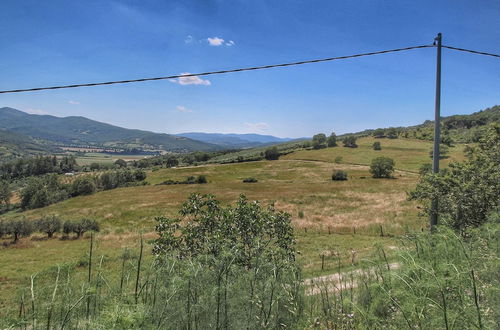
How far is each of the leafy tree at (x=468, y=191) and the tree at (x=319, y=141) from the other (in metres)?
146

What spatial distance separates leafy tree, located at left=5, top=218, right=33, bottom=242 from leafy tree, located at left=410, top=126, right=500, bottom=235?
5568 cm

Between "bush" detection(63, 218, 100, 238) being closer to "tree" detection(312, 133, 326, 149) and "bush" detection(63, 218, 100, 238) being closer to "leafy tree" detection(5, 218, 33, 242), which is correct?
"leafy tree" detection(5, 218, 33, 242)

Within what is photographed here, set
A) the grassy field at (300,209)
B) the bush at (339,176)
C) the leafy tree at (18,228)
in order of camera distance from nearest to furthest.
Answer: the grassy field at (300,209) < the leafy tree at (18,228) < the bush at (339,176)

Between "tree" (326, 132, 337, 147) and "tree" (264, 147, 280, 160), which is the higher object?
"tree" (326, 132, 337, 147)

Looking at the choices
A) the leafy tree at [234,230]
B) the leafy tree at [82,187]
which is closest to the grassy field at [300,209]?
the leafy tree at [234,230]

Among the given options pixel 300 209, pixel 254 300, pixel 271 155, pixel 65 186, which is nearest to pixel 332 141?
pixel 271 155

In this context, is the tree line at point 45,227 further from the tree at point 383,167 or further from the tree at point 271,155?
the tree at point 271,155

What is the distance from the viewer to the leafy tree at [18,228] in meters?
43.8

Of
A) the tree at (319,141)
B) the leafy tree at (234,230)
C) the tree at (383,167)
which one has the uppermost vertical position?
the tree at (319,141)

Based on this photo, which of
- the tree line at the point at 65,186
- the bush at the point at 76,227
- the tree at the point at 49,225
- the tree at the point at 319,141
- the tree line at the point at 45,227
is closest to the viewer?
the tree line at the point at 45,227

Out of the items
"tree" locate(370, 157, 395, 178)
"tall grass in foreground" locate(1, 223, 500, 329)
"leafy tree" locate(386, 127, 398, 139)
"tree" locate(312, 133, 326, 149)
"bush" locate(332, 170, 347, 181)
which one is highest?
"leafy tree" locate(386, 127, 398, 139)

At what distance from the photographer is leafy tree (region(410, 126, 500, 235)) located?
33.1 ft

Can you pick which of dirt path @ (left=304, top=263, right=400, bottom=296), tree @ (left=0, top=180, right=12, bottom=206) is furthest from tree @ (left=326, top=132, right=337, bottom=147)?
dirt path @ (left=304, top=263, right=400, bottom=296)

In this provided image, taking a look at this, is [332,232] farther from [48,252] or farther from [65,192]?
[65,192]
